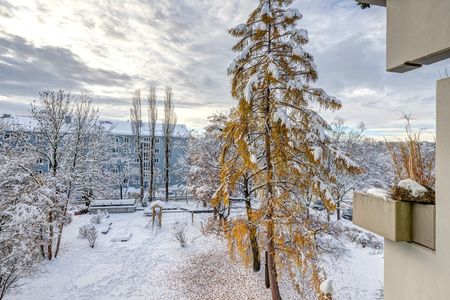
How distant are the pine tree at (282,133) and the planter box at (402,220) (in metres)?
3.81

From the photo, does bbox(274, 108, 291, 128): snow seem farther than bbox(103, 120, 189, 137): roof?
No

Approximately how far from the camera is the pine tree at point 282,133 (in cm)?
573

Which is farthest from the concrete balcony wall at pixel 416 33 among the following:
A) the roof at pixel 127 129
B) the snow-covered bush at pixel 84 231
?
the roof at pixel 127 129

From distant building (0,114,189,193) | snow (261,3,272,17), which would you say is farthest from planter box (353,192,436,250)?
distant building (0,114,189,193)

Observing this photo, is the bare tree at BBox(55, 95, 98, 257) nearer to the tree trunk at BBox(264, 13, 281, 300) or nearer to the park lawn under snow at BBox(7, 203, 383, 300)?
the park lawn under snow at BBox(7, 203, 383, 300)

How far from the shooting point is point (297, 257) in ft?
18.7

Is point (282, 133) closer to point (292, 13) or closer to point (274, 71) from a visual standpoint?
point (274, 71)

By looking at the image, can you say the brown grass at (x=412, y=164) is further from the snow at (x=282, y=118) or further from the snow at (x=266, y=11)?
A: the snow at (x=266, y=11)

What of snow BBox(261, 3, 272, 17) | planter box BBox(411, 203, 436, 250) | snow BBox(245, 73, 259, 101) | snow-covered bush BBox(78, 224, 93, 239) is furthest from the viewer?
snow-covered bush BBox(78, 224, 93, 239)

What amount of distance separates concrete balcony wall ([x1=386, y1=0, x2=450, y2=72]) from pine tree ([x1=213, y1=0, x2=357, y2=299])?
3724mm

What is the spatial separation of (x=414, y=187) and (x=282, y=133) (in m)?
4.30

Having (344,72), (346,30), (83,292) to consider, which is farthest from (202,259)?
(346,30)

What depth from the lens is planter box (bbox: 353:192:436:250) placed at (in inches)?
57.5

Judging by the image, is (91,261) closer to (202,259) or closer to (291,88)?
(202,259)
